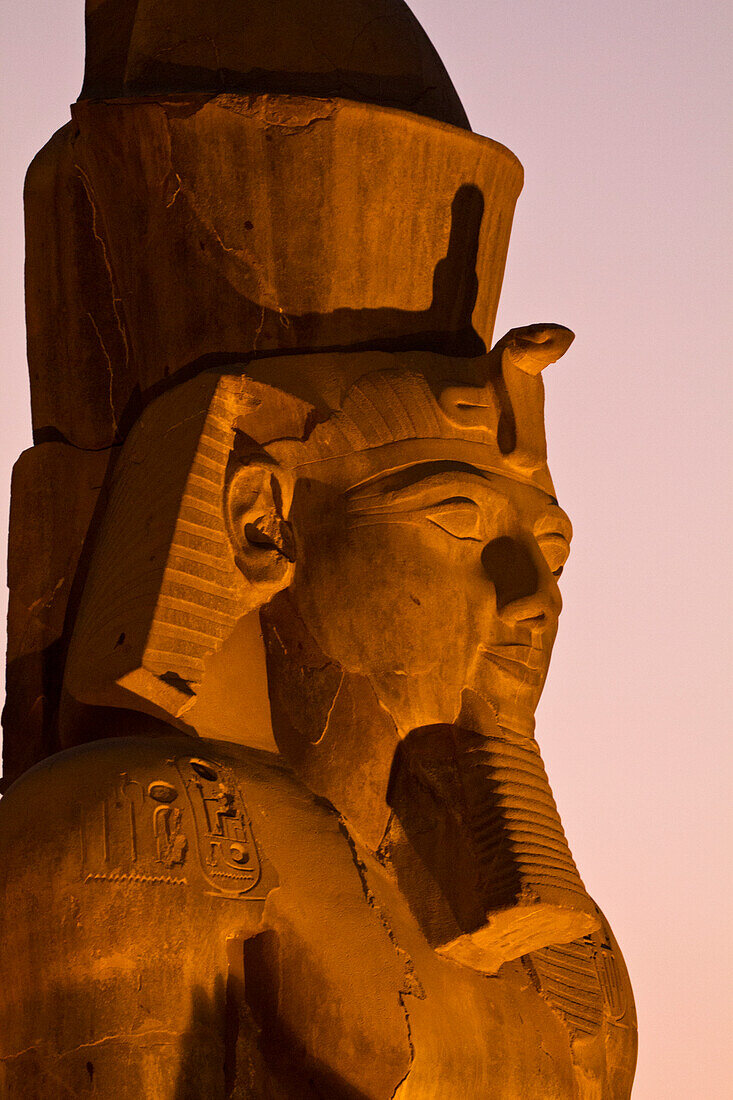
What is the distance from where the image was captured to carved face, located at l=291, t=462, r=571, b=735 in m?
4.89

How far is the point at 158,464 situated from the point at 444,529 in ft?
2.61

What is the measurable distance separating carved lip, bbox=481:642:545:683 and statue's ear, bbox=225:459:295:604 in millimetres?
584

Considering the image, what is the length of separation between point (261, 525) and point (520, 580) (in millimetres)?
720

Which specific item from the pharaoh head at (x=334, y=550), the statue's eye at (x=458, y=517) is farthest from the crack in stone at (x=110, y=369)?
the statue's eye at (x=458, y=517)

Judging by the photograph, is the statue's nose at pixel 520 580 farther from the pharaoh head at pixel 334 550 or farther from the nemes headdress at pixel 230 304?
the nemes headdress at pixel 230 304

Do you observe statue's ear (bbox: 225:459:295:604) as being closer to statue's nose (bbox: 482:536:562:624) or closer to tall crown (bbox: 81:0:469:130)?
statue's nose (bbox: 482:536:562:624)

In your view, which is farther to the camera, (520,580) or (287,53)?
(287,53)

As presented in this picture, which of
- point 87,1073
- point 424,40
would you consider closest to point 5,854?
point 87,1073

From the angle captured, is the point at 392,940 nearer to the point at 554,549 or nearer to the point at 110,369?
the point at 554,549

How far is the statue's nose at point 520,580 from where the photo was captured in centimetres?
498

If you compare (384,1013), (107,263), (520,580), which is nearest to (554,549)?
(520,580)

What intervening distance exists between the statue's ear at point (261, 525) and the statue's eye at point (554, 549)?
2.41ft

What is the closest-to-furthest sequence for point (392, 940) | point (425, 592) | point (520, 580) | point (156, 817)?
point (156, 817), point (392, 940), point (425, 592), point (520, 580)

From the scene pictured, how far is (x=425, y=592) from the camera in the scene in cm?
490
